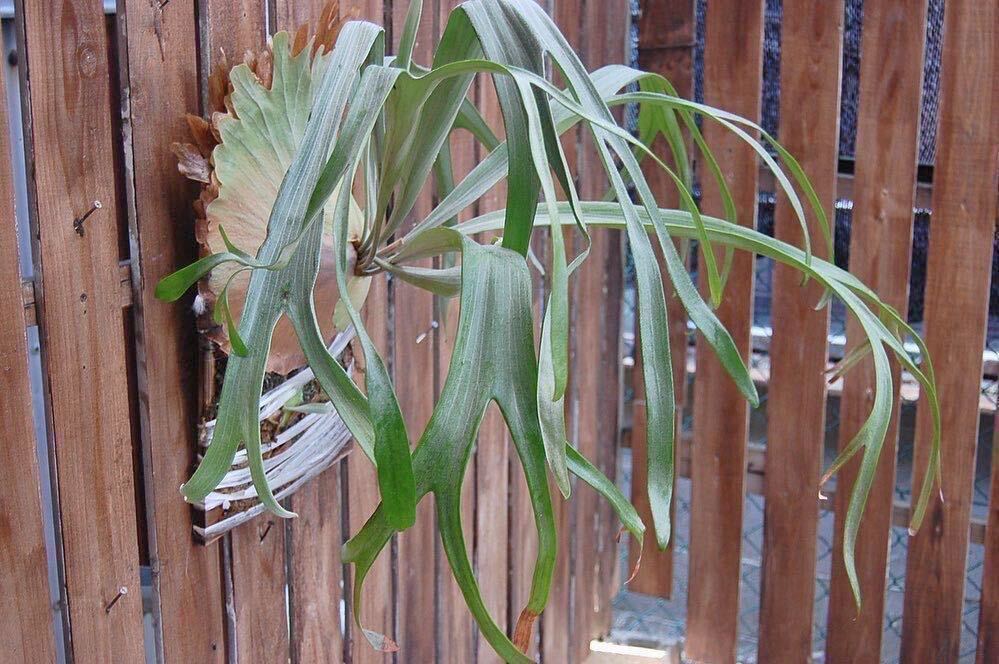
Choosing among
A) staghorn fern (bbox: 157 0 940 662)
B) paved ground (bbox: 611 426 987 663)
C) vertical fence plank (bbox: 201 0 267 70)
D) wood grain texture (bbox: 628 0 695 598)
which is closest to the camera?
staghorn fern (bbox: 157 0 940 662)

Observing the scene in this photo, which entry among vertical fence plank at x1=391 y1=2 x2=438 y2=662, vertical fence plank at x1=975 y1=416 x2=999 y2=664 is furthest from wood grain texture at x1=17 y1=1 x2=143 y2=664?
vertical fence plank at x1=975 y1=416 x2=999 y2=664

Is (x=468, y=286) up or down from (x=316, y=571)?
up

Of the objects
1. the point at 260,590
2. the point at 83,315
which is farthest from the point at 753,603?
the point at 83,315

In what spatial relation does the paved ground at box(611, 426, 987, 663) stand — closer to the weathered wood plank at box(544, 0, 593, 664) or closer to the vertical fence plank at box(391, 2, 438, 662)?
the weathered wood plank at box(544, 0, 593, 664)

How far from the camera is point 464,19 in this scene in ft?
2.50

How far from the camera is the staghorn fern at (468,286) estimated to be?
24.9 inches

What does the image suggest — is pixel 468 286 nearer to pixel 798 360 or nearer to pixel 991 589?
pixel 798 360

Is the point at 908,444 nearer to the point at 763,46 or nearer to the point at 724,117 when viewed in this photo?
the point at 763,46

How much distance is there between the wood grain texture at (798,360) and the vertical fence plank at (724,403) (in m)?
0.05

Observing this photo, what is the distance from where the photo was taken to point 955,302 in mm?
1567


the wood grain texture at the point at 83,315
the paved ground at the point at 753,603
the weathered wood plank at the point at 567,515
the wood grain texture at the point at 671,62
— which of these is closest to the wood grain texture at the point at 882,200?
the wood grain texture at the point at 671,62

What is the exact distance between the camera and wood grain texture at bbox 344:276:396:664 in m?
1.22

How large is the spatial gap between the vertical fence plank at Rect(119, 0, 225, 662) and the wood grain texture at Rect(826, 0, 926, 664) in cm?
106

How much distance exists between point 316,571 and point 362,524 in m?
0.11
